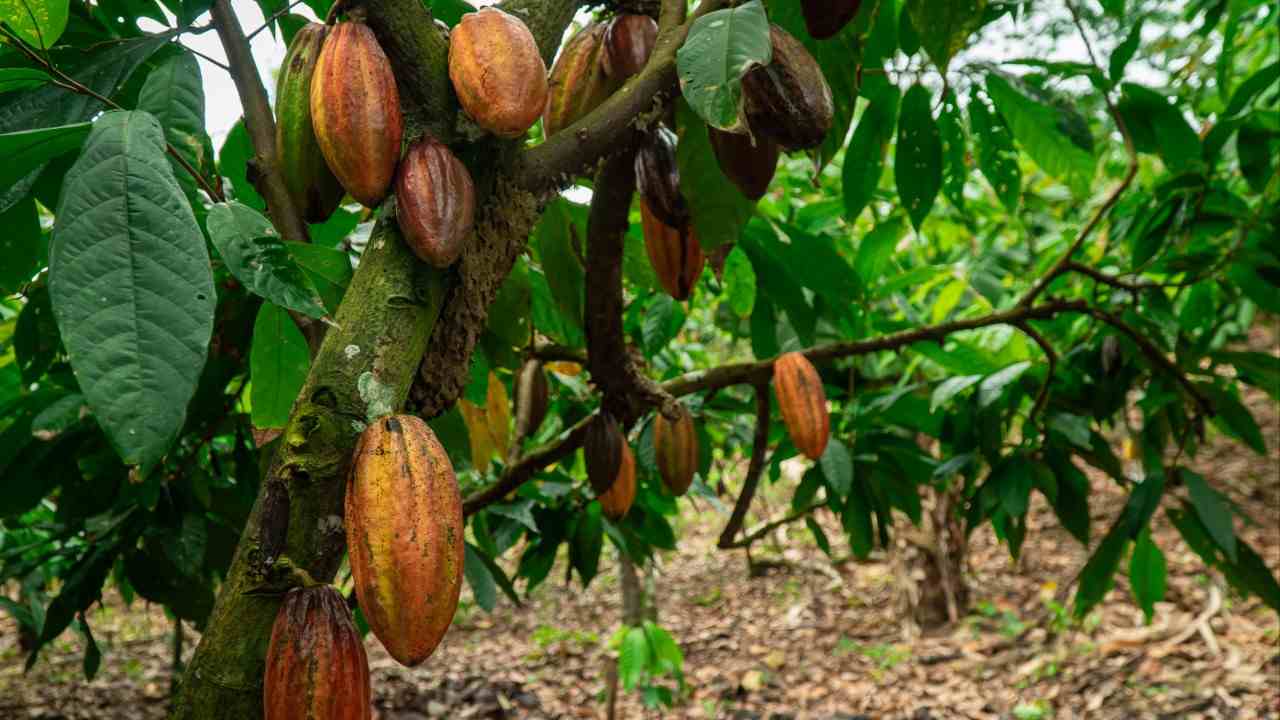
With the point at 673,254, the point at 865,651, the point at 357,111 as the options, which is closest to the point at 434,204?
the point at 357,111

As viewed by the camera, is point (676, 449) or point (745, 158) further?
point (676, 449)

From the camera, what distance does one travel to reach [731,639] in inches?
167

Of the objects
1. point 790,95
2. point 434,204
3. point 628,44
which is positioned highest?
point 628,44

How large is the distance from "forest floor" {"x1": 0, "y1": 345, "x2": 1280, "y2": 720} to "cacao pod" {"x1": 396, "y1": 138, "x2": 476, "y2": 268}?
2.08 meters

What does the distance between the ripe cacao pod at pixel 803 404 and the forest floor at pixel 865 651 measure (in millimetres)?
1198

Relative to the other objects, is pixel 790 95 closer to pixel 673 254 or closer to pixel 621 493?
pixel 673 254

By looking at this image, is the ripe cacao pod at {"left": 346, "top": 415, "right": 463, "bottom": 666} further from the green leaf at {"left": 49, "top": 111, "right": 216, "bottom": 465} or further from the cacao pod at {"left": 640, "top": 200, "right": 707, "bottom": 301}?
the cacao pod at {"left": 640, "top": 200, "right": 707, "bottom": 301}

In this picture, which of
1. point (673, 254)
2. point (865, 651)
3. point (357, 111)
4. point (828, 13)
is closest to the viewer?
point (357, 111)

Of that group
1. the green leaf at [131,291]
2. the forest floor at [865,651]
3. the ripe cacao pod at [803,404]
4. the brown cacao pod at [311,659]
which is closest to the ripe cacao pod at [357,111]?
the green leaf at [131,291]

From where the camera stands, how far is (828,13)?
27.0 inches

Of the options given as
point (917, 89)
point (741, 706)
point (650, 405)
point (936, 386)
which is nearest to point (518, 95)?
point (650, 405)

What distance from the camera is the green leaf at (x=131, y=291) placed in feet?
1.12

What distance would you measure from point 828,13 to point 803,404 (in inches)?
28.7

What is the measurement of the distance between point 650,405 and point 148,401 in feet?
2.87
